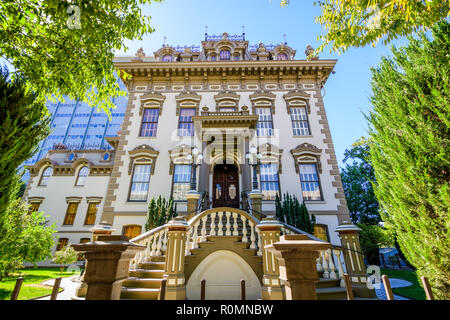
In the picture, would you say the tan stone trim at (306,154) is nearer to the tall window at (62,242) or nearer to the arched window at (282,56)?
the arched window at (282,56)

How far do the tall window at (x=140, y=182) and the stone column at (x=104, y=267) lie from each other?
1019 centimetres

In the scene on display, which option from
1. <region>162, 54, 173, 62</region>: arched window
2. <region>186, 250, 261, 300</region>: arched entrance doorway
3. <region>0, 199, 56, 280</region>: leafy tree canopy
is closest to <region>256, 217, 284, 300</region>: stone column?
<region>186, 250, 261, 300</region>: arched entrance doorway

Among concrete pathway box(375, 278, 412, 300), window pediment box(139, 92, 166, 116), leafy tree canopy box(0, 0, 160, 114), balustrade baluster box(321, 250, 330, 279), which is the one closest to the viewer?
leafy tree canopy box(0, 0, 160, 114)

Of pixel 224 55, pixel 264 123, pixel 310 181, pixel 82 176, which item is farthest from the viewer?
pixel 82 176

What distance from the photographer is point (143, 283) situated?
5609mm

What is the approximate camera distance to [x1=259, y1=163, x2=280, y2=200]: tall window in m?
12.5

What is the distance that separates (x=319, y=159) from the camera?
13.1 meters

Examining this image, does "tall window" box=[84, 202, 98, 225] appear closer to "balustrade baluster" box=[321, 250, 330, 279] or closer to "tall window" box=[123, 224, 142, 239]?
"tall window" box=[123, 224, 142, 239]

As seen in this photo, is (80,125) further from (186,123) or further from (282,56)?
(282,56)

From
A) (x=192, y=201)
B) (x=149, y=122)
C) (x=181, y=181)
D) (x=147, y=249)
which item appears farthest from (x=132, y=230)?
(x=149, y=122)

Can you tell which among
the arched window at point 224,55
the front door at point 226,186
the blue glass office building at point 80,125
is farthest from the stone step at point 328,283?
the blue glass office building at point 80,125

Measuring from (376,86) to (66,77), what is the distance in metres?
8.79

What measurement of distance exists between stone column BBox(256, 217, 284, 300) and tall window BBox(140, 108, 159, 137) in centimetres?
1102

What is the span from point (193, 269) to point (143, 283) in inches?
54.6
